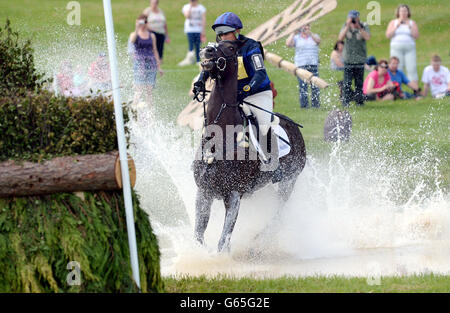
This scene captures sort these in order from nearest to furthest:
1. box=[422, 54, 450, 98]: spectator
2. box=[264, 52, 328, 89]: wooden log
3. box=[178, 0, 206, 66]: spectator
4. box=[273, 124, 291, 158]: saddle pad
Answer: box=[273, 124, 291, 158]: saddle pad → box=[264, 52, 328, 89]: wooden log → box=[422, 54, 450, 98]: spectator → box=[178, 0, 206, 66]: spectator

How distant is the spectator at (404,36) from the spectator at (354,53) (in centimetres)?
121

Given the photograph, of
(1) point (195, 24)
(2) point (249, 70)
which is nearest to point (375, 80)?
(1) point (195, 24)

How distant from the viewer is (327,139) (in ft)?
38.9

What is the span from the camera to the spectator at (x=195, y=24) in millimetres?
17922

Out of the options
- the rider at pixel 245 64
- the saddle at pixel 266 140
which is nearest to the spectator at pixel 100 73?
the rider at pixel 245 64

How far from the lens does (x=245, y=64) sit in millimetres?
8586

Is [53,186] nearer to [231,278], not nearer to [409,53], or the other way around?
[231,278]

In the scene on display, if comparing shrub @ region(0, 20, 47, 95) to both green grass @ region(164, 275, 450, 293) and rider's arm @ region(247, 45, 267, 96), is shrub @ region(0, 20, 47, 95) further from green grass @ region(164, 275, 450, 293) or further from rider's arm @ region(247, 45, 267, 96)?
rider's arm @ region(247, 45, 267, 96)

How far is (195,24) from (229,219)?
1029 centimetres

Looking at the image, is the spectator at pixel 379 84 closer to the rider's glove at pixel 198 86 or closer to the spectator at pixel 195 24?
the spectator at pixel 195 24

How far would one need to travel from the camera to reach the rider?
8414mm

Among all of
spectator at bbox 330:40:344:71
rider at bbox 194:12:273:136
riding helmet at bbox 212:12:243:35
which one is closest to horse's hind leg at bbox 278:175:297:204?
rider at bbox 194:12:273:136

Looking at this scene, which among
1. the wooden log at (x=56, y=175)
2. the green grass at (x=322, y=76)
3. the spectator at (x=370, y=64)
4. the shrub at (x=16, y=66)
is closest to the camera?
the wooden log at (x=56, y=175)

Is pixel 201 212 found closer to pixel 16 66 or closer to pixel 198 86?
pixel 198 86
